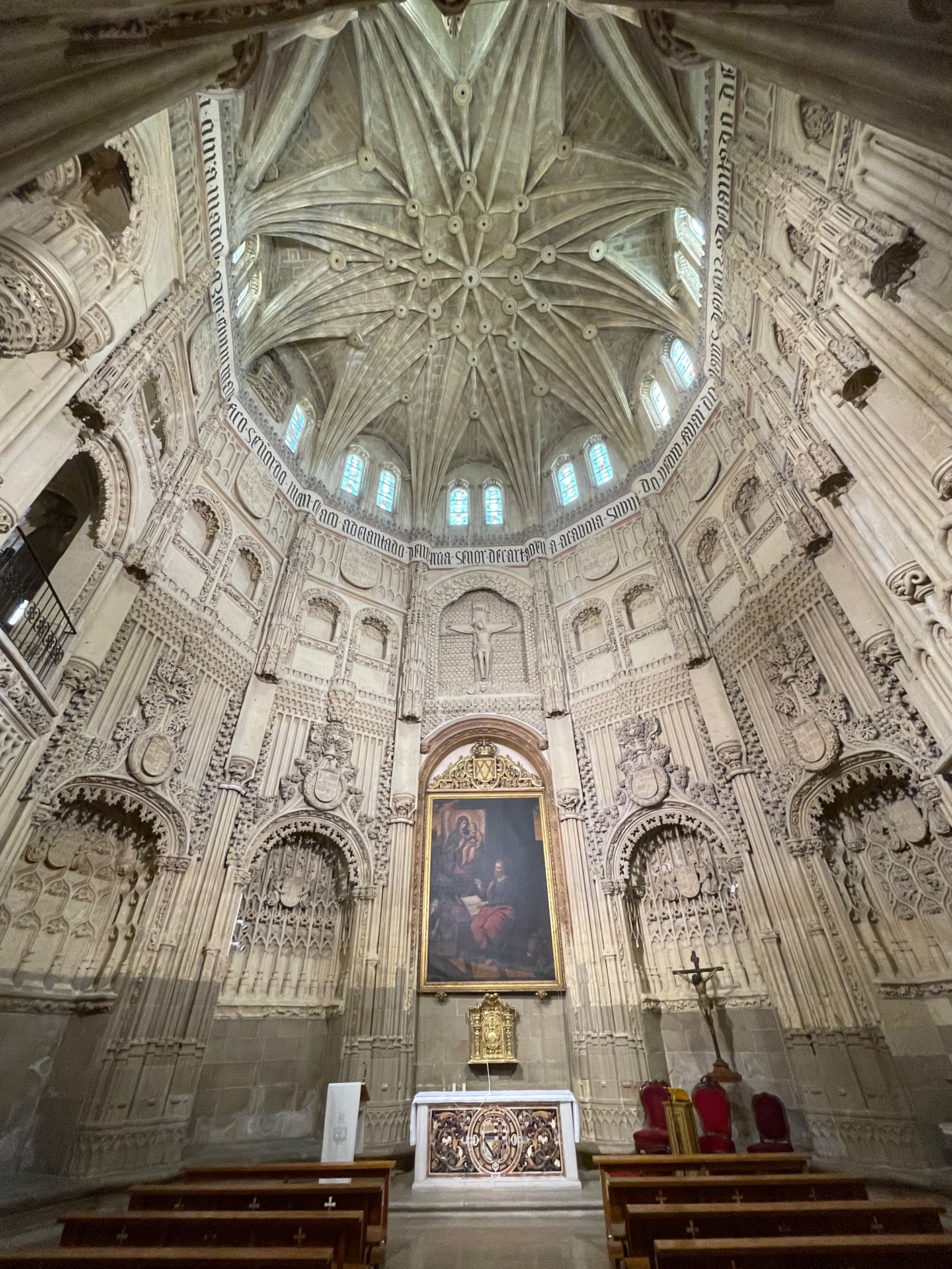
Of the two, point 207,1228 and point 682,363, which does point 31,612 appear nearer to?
point 207,1228

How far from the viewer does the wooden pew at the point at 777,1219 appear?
3.81m

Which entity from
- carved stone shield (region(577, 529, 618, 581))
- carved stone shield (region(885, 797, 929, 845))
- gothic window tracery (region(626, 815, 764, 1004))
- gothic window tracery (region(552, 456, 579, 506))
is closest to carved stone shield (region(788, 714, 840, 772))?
carved stone shield (region(885, 797, 929, 845))

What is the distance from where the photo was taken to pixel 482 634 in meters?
16.5

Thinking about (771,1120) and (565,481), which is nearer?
(771,1120)

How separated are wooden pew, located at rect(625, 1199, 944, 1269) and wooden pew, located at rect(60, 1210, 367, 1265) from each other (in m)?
1.94

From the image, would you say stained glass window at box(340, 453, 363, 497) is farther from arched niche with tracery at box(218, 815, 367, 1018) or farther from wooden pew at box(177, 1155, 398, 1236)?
wooden pew at box(177, 1155, 398, 1236)

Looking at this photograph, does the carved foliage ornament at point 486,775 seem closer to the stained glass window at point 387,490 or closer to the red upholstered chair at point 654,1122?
the red upholstered chair at point 654,1122

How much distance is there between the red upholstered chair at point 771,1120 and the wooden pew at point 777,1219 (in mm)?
5419

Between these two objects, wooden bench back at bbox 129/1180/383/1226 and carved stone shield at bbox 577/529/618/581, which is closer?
wooden bench back at bbox 129/1180/383/1226

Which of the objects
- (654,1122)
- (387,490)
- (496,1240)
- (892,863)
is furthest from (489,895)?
(387,490)

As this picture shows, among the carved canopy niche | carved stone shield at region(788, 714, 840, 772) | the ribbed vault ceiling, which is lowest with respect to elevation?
the carved canopy niche

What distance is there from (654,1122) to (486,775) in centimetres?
709

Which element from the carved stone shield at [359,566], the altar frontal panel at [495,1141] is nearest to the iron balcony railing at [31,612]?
the carved stone shield at [359,566]

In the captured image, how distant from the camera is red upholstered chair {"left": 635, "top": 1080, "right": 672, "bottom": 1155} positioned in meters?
8.30
